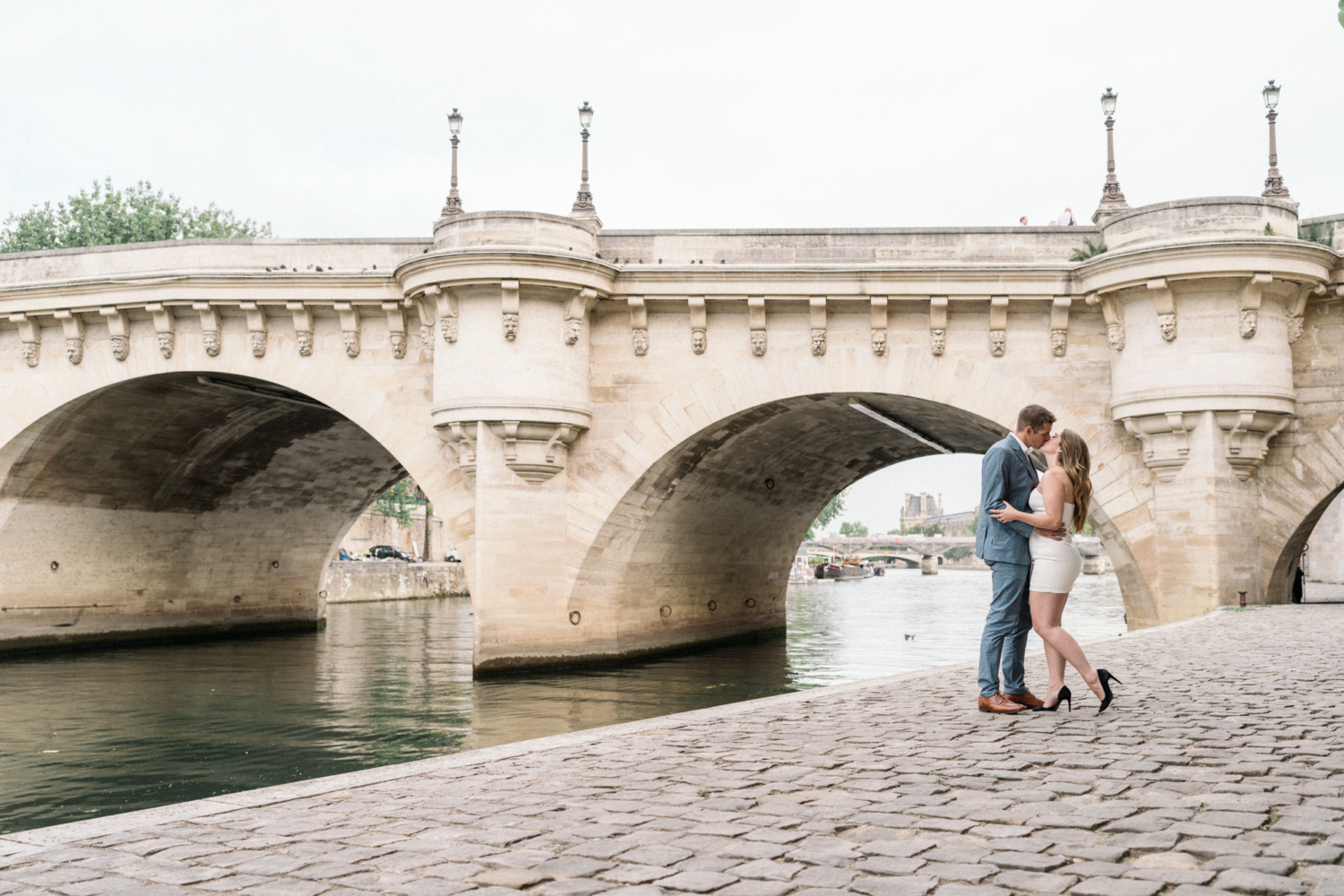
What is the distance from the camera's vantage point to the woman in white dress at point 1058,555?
6.66m

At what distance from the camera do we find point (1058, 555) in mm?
6793

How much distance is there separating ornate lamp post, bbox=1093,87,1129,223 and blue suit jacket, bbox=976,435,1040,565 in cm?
1077

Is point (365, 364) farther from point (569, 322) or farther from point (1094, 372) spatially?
point (1094, 372)

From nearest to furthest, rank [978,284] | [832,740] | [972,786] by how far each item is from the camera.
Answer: [972,786] < [832,740] < [978,284]

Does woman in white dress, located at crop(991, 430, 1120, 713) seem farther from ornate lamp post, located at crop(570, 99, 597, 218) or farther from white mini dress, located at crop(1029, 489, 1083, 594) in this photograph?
ornate lamp post, located at crop(570, 99, 597, 218)

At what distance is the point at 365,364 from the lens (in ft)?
57.8

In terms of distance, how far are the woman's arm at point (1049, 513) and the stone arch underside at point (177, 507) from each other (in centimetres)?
1524

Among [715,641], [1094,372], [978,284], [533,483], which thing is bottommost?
[715,641]

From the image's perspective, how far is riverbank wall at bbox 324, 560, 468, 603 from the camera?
38750mm

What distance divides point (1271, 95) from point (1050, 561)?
1247cm

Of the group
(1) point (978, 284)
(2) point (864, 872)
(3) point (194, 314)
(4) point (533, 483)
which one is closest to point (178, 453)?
(3) point (194, 314)

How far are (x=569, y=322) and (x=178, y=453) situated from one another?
1077 cm

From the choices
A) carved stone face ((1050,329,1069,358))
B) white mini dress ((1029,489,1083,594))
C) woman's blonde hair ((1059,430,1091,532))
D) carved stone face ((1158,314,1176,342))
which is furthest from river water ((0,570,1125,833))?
carved stone face ((1158,314,1176,342))

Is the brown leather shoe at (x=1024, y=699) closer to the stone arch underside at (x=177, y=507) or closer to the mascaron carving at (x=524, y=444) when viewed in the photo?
the mascaron carving at (x=524, y=444)
